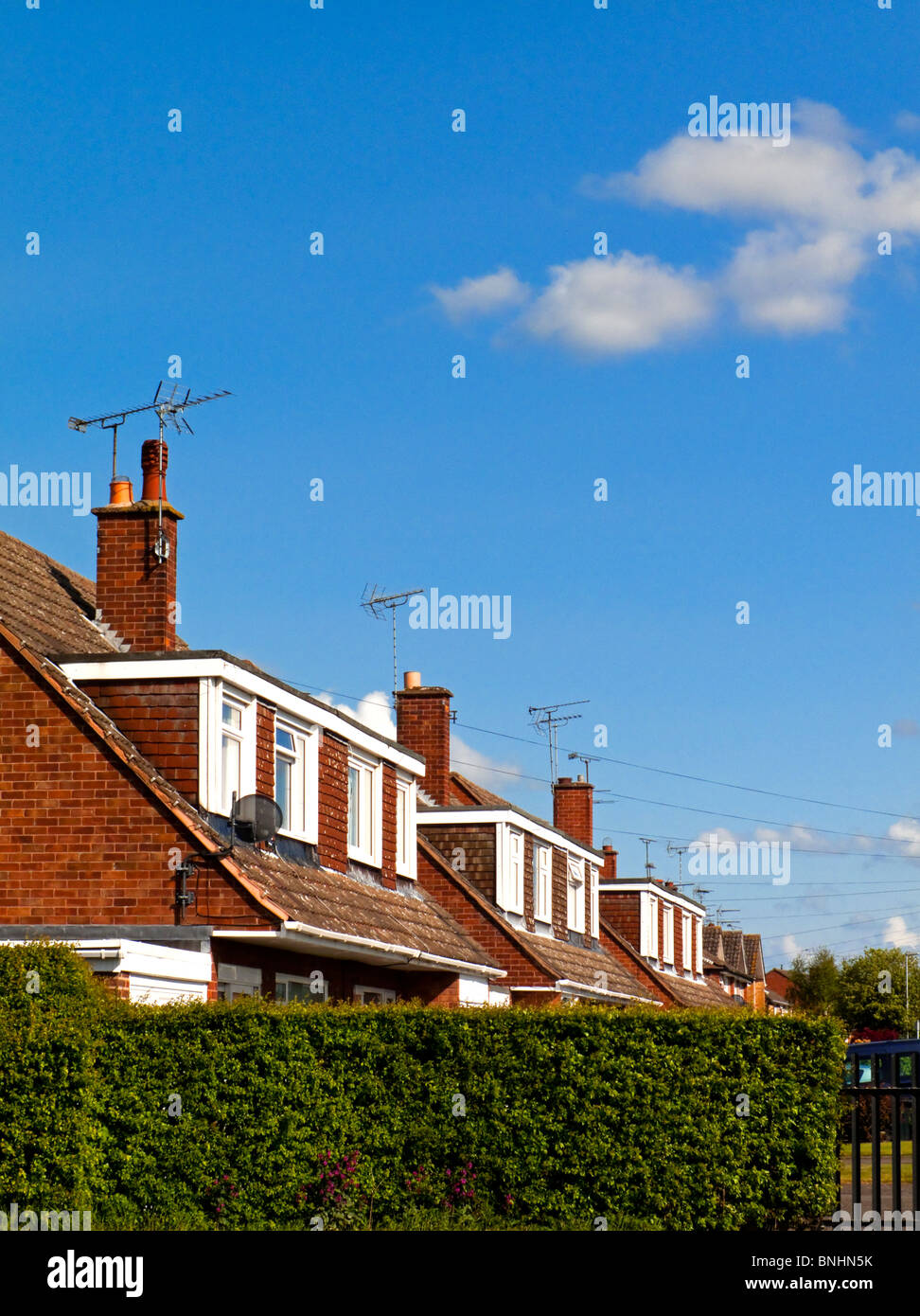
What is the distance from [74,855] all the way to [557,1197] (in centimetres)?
716

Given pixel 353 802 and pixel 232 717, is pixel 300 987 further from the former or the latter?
pixel 353 802

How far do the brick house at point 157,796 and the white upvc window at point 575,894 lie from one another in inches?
585

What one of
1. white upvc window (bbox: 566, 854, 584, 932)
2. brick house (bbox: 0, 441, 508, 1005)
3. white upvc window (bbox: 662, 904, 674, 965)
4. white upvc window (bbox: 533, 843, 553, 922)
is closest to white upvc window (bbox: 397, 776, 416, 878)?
brick house (bbox: 0, 441, 508, 1005)

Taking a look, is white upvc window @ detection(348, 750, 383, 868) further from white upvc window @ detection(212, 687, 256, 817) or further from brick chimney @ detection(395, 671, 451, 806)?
brick chimney @ detection(395, 671, 451, 806)

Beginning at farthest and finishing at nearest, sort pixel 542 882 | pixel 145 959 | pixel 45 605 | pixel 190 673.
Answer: pixel 542 882 < pixel 45 605 < pixel 190 673 < pixel 145 959

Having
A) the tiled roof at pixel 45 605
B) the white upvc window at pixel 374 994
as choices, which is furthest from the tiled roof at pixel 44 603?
the white upvc window at pixel 374 994

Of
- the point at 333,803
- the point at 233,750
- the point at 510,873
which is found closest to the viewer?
the point at 233,750

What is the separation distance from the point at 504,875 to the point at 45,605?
13644 millimetres

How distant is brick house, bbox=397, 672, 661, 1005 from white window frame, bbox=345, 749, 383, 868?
6175mm

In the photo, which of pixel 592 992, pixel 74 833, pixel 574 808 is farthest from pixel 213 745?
pixel 574 808

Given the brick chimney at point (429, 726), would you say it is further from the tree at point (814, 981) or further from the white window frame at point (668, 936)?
the tree at point (814, 981)

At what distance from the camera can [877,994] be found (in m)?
104

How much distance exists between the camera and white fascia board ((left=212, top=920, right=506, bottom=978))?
18.3 meters
